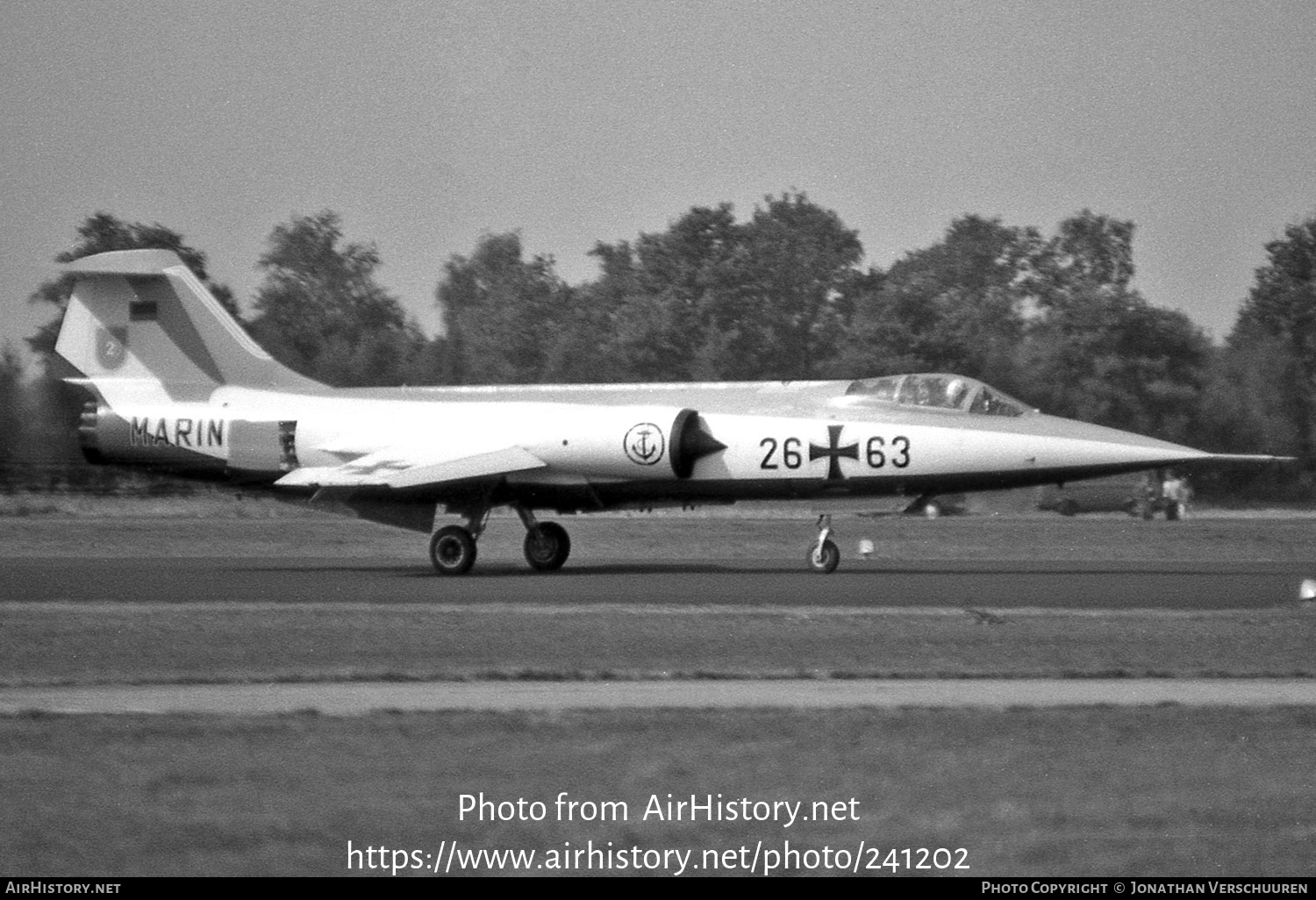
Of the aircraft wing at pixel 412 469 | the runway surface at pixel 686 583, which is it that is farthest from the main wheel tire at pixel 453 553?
the aircraft wing at pixel 412 469

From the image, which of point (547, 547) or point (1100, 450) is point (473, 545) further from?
point (1100, 450)

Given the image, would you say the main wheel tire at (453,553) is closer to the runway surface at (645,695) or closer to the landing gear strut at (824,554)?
the landing gear strut at (824,554)

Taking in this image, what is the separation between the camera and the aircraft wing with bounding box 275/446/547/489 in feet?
83.5

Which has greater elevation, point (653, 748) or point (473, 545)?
point (473, 545)

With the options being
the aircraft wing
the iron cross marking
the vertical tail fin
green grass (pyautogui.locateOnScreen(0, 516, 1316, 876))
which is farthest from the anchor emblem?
green grass (pyautogui.locateOnScreen(0, 516, 1316, 876))

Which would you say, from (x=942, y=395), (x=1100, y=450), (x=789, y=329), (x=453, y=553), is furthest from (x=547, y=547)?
(x=789, y=329)

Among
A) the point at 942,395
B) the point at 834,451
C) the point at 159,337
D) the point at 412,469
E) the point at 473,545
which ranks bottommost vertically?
the point at 473,545

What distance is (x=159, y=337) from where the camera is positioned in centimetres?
2867

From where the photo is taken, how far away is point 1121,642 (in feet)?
52.6

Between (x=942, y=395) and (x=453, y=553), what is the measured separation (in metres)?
7.53

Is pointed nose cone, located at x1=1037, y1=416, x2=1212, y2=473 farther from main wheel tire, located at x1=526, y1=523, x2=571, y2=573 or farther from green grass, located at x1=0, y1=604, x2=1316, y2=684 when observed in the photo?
main wheel tire, located at x1=526, y1=523, x2=571, y2=573

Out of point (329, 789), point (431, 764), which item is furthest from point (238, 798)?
point (431, 764)
